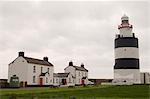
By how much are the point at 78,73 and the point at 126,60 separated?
27476 mm

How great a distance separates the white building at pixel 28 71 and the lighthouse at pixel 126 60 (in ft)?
47.3

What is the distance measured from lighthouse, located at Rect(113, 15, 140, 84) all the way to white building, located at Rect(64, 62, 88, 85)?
23.1m

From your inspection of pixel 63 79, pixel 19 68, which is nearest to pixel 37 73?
pixel 19 68

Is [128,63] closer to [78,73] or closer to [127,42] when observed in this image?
[127,42]

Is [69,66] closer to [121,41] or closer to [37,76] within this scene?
[37,76]

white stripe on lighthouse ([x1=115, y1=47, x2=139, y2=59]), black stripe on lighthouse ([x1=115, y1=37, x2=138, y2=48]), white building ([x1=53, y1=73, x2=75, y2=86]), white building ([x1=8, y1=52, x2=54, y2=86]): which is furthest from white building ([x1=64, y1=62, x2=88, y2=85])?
white stripe on lighthouse ([x1=115, y1=47, x2=139, y2=59])

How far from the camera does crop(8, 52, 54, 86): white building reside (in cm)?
5506

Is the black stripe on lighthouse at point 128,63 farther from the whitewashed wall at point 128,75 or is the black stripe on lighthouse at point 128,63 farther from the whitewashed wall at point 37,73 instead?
the whitewashed wall at point 37,73

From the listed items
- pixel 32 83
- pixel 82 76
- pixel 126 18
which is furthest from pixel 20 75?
pixel 82 76

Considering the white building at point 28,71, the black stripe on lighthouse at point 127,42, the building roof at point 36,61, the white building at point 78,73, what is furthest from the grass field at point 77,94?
the white building at point 78,73

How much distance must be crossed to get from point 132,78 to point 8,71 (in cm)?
2225

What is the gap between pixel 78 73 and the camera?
77562 millimetres

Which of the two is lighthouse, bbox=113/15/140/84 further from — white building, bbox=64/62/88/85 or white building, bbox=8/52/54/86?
white building, bbox=64/62/88/85

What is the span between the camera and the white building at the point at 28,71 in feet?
181
